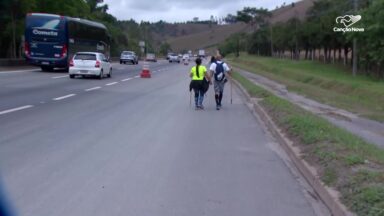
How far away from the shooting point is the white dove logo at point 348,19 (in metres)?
44.3

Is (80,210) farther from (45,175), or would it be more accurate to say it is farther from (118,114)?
(118,114)

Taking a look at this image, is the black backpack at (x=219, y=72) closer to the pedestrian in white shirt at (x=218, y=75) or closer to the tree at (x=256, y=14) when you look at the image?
the pedestrian in white shirt at (x=218, y=75)

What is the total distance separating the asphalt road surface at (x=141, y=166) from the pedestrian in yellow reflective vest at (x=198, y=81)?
2.20 meters

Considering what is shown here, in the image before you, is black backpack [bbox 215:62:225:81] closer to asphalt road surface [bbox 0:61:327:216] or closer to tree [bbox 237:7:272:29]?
asphalt road surface [bbox 0:61:327:216]

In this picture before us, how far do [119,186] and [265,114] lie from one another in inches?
385

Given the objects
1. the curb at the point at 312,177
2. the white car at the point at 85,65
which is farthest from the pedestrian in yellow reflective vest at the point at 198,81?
the white car at the point at 85,65

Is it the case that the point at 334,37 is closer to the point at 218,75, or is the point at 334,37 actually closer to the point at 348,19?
the point at 348,19

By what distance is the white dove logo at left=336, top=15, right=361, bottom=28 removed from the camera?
44.3 metres

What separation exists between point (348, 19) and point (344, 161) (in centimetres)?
4175

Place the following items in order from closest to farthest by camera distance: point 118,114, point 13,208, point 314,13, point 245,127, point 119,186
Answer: point 13,208
point 119,186
point 245,127
point 118,114
point 314,13

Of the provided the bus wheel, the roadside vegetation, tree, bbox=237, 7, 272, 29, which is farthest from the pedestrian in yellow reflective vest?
tree, bbox=237, 7, 272, 29

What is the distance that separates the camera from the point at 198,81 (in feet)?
62.6

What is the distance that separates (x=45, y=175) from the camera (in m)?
8.12

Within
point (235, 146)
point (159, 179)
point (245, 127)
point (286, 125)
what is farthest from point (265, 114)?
point (159, 179)
